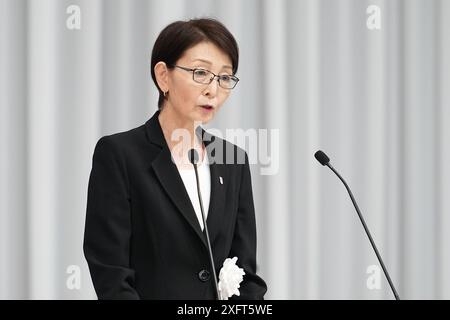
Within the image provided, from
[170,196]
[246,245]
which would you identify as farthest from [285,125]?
[170,196]

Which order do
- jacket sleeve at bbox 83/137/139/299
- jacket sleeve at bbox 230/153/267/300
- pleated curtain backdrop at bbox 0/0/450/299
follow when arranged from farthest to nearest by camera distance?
pleated curtain backdrop at bbox 0/0/450/299, jacket sleeve at bbox 230/153/267/300, jacket sleeve at bbox 83/137/139/299

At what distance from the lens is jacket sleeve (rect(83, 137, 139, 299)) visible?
3.57ft

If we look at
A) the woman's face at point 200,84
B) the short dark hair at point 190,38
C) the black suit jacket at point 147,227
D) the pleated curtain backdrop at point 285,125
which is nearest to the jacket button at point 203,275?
the black suit jacket at point 147,227

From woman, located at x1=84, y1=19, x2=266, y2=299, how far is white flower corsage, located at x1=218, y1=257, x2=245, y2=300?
0.04m

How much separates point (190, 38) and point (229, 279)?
0.44m

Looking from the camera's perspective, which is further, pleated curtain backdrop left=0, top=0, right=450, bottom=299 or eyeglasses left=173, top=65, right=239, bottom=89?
pleated curtain backdrop left=0, top=0, right=450, bottom=299

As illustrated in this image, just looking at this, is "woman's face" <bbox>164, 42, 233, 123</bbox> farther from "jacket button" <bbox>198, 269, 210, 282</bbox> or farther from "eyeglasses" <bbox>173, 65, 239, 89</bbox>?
"jacket button" <bbox>198, 269, 210, 282</bbox>

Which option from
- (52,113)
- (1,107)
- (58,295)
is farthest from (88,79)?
(58,295)

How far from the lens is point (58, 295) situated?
206 cm

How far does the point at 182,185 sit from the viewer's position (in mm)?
1168

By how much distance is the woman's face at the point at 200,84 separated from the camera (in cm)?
116

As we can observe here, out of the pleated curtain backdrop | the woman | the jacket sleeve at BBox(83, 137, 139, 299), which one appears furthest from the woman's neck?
the pleated curtain backdrop

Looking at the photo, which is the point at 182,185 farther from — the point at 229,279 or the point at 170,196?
the point at 229,279
